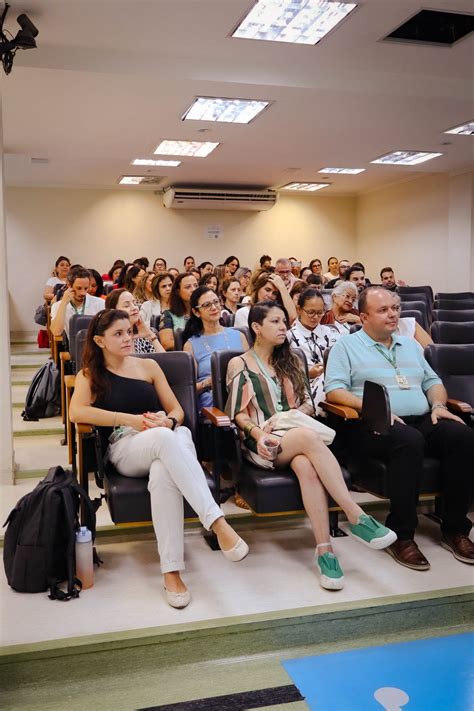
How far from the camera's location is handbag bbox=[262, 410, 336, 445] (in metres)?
2.60

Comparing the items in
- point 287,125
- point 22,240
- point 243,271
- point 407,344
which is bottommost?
point 407,344

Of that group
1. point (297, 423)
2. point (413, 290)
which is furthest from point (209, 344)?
point (413, 290)

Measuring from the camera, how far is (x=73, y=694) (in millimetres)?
1925

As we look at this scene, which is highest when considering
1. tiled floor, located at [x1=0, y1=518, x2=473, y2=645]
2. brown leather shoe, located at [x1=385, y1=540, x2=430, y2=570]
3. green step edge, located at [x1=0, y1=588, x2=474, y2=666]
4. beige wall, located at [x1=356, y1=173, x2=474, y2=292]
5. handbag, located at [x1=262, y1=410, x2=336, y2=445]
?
A: beige wall, located at [x1=356, y1=173, x2=474, y2=292]

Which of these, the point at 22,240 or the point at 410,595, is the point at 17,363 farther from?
the point at 410,595

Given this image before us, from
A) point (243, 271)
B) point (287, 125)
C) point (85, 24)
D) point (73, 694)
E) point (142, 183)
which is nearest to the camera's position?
point (73, 694)

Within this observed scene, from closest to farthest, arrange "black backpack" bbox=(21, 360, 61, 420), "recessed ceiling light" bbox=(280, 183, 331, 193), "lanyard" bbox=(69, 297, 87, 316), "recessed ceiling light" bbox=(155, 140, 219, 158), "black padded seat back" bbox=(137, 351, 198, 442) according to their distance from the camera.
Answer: "black padded seat back" bbox=(137, 351, 198, 442) → "lanyard" bbox=(69, 297, 87, 316) → "black backpack" bbox=(21, 360, 61, 420) → "recessed ceiling light" bbox=(155, 140, 219, 158) → "recessed ceiling light" bbox=(280, 183, 331, 193)

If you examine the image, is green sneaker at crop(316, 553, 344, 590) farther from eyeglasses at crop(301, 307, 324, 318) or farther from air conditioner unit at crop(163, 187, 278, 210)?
air conditioner unit at crop(163, 187, 278, 210)

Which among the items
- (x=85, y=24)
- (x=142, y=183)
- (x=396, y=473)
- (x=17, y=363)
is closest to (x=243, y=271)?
(x=17, y=363)

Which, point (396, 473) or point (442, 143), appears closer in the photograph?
point (396, 473)

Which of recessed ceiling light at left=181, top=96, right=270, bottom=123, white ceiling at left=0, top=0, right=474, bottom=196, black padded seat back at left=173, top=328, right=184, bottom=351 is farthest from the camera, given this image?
recessed ceiling light at left=181, top=96, right=270, bottom=123

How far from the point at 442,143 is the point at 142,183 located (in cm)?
460

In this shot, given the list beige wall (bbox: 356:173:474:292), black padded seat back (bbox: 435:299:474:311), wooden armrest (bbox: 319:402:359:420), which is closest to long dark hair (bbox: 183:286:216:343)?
wooden armrest (bbox: 319:402:359:420)

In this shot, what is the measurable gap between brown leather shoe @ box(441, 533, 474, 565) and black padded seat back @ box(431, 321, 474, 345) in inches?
56.9
